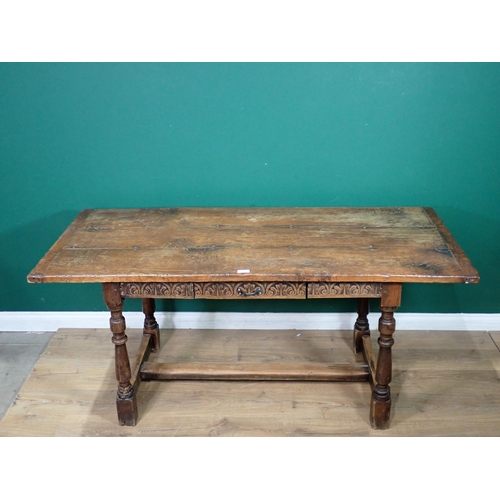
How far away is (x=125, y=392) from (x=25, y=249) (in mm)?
1102

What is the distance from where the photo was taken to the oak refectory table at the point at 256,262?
2.53 m

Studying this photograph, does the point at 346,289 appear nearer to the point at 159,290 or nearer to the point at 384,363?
the point at 384,363

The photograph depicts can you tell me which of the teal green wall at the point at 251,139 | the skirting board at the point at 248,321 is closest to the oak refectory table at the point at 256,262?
the teal green wall at the point at 251,139

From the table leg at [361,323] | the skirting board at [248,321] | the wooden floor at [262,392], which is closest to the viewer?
the wooden floor at [262,392]

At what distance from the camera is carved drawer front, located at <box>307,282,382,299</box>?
254 centimetres

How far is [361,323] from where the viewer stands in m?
3.28

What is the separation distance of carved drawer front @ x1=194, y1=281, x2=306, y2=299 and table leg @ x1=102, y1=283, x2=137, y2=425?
1.12 ft

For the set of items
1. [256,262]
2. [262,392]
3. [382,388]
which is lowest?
[262,392]

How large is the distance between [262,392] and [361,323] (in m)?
0.63

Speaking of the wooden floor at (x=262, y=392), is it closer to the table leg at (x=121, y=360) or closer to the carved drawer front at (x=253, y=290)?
the table leg at (x=121, y=360)

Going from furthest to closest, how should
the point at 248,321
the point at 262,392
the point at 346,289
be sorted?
the point at 248,321 → the point at 262,392 → the point at 346,289

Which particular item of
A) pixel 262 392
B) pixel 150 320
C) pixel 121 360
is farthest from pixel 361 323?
pixel 121 360

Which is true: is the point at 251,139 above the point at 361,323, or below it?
above

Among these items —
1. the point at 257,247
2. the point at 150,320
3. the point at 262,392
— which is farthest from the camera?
the point at 150,320
